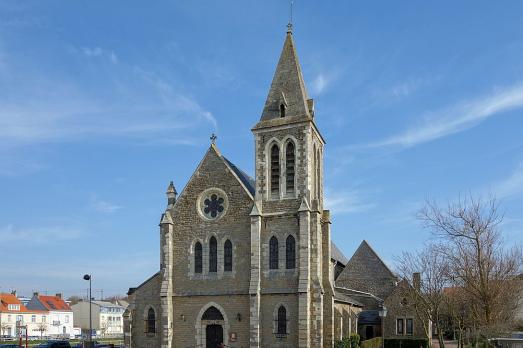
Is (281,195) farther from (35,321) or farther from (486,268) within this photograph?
(35,321)

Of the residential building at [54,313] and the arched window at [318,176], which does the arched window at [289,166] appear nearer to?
the arched window at [318,176]

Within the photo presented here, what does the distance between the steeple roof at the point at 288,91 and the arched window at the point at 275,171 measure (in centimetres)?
230

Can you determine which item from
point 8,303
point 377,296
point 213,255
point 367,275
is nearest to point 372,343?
point 377,296

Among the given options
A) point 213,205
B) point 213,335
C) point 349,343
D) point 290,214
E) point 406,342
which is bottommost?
point 406,342

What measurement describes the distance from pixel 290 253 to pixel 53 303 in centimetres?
8163

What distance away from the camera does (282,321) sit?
109 ft

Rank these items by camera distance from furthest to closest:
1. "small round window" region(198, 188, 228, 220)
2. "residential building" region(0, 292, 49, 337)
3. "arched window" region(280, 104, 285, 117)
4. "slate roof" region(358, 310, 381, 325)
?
"residential building" region(0, 292, 49, 337) → "slate roof" region(358, 310, 381, 325) → "arched window" region(280, 104, 285, 117) → "small round window" region(198, 188, 228, 220)

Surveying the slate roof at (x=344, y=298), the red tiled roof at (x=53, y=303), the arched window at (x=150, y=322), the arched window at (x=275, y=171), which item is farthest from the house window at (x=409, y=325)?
the red tiled roof at (x=53, y=303)

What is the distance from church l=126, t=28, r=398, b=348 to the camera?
33.2 meters

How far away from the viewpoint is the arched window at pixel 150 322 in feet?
120

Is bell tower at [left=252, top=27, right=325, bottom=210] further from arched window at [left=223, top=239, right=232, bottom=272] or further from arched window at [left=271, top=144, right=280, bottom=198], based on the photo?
arched window at [left=223, top=239, right=232, bottom=272]

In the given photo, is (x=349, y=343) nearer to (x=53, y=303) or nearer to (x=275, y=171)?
(x=275, y=171)

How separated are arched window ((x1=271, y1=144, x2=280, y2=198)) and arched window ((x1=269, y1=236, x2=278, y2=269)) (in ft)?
9.29

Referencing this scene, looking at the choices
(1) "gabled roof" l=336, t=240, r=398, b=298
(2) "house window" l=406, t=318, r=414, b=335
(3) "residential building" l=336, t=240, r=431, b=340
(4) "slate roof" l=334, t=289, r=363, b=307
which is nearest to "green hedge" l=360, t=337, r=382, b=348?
(3) "residential building" l=336, t=240, r=431, b=340
